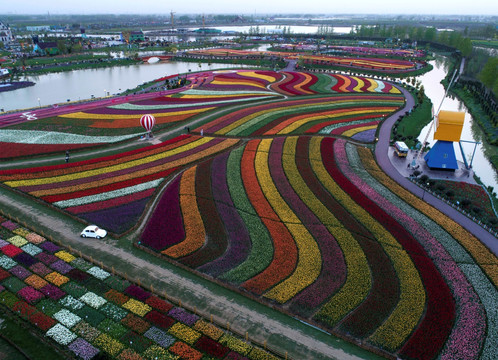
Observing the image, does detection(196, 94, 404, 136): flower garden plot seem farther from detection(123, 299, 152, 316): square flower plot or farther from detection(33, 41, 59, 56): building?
detection(33, 41, 59, 56): building

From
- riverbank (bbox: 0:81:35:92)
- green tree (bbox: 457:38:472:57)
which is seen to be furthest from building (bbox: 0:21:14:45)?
green tree (bbox: 457:38:472:57)

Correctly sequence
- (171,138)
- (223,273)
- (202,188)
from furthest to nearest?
(171,138), (202,188), (223,273)

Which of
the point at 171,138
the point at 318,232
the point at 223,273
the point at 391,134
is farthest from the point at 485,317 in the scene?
the point at 171,138

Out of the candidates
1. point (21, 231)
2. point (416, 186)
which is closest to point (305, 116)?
point (416, 186)

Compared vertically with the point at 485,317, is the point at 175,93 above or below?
above

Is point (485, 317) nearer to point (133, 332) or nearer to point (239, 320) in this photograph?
point (239, 320)

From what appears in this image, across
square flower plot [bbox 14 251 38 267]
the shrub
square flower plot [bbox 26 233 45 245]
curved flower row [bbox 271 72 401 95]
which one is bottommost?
square flower plot [bbox 14 251 38 267]
